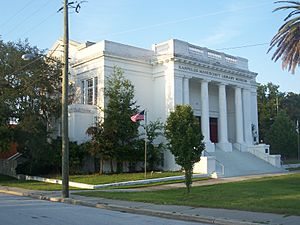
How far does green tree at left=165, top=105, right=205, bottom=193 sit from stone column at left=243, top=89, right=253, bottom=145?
82.7ft

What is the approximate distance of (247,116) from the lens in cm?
4347

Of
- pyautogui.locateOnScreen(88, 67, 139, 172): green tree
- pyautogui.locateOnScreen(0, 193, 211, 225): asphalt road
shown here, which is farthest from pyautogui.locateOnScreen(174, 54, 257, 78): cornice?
pyautogui.locateOnScreen(0, 193, 211, 225): asphalt road

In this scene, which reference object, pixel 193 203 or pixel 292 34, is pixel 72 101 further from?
pixel 193 203

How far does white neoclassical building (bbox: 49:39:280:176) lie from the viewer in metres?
35.6

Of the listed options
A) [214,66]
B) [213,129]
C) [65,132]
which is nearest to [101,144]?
[65,132]

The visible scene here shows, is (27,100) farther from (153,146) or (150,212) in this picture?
(150,212)

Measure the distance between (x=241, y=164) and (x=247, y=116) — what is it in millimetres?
8916

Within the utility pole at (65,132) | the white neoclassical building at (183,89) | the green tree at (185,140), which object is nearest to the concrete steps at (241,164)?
the white neoclassical building at (183,89)

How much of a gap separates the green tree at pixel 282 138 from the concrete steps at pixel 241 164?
9.05 m

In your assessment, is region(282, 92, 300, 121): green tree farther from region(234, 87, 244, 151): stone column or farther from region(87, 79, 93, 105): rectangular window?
region(87, 79, 93, 105): rectangular window

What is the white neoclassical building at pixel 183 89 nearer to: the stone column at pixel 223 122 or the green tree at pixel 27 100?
the stone column at pixel 223 122

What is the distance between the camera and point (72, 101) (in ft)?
128

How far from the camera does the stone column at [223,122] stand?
1567 inches

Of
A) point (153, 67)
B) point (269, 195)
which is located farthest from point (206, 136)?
point (269, 195)
